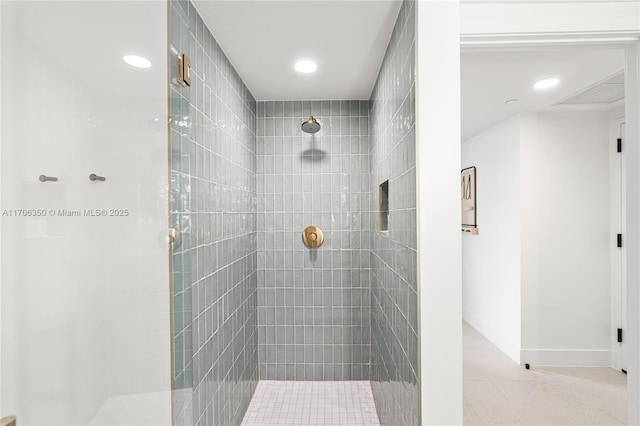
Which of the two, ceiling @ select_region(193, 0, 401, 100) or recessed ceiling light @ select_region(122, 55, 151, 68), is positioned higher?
ceiling @ select_region(193, 0, 401, 100)

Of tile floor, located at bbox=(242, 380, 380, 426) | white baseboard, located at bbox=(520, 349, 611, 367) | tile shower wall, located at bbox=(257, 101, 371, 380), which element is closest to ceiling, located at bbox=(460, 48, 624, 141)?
tile shower wall, located at bbox=(257, 101, 371, 380)

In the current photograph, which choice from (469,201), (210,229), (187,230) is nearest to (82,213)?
(187,230)

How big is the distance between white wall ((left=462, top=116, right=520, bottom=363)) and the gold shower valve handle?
80.7 inches

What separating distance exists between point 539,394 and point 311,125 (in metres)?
2.86

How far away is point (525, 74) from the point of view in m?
2.54

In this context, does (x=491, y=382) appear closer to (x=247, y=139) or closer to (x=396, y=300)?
(x=396, y=300)

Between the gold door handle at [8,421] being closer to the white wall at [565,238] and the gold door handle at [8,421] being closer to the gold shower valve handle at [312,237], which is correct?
the gold shower valve handle at [312,237]

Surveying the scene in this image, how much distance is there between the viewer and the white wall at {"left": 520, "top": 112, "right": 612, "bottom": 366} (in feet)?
11.0

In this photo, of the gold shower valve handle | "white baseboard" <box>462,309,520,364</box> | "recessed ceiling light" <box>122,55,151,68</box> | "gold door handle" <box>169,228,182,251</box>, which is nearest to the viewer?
"recessed ceiling light" <box>122,55,151,68</box>

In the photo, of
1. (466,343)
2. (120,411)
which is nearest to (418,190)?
(120,411)

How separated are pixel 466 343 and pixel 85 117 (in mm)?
4230

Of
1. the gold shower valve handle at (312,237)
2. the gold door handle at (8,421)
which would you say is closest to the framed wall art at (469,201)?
the gold shower valve handle at (312,237)

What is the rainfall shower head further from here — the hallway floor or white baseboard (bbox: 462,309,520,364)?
white baseboard (bbox: 462,309,520,364)

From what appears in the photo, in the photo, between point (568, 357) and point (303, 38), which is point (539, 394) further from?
point (303, 38)
